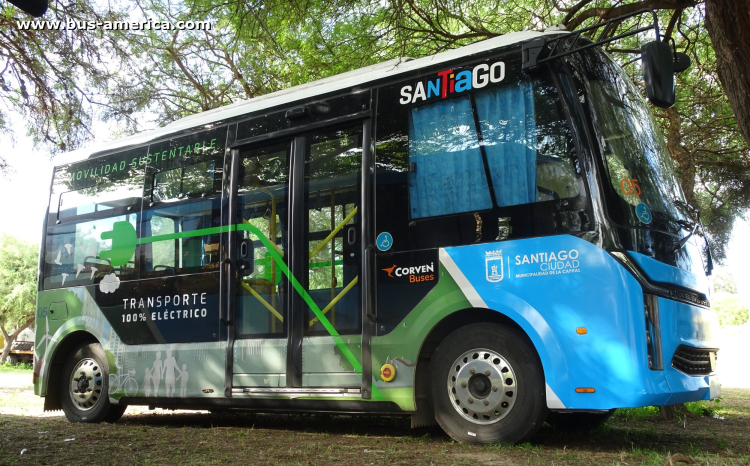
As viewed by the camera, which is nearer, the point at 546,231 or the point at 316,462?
the point at 316,462

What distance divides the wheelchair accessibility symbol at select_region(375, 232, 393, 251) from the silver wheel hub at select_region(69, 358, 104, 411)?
4.54 meters

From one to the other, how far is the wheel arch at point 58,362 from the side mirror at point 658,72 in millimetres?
7415

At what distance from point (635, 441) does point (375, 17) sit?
20.6 feet

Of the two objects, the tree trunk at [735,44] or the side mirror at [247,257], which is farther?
the side mirror at [247,257]

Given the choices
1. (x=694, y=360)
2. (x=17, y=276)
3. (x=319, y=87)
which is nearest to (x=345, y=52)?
(x=319, y=87)

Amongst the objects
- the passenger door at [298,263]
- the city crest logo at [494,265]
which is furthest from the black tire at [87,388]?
the city crest logo at [494,265]

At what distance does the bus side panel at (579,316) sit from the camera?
532 centimetres

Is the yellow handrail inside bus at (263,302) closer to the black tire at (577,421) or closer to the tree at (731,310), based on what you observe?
the black tire at (577,421)

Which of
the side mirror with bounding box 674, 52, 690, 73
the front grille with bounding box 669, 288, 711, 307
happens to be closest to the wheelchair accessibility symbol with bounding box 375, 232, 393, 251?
the front grille with bounding box 669, 288, 711, 307

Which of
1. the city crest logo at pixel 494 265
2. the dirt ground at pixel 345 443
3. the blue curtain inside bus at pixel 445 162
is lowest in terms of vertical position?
the dirt ground at pixel 345 443

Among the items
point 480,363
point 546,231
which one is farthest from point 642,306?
point 480,363

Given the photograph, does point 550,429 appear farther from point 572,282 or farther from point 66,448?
point 66,448

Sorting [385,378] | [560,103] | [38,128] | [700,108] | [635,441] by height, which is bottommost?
[635,441]

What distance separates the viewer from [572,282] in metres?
5.55
